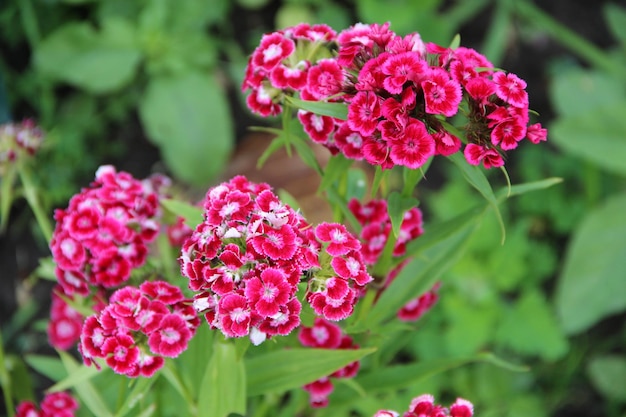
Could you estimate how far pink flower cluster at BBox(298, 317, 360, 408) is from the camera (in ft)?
4.16

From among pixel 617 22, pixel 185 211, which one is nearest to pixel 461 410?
pixel 185 211

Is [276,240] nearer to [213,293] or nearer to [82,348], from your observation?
[213,293]

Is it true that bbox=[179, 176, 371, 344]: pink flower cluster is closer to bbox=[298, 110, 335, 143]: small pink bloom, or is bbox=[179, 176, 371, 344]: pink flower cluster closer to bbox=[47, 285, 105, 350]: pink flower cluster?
bbox=[298, 110, 335, 143]: small pink bloom

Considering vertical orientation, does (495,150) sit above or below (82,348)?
above

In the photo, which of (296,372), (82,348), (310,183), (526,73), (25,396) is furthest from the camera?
(526,73)

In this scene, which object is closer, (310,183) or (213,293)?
(213,293)

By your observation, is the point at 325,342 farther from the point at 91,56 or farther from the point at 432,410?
the point at 91,56

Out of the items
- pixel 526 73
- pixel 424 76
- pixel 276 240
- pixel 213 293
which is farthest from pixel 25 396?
pixel 526 73

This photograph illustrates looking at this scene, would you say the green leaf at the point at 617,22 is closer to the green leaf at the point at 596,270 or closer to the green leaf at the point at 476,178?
the green leaf at the point at 596,270

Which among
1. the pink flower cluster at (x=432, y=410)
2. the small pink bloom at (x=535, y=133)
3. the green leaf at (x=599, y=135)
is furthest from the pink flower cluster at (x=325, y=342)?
the green leaf at (x=599, y=135)

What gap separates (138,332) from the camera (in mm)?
1093

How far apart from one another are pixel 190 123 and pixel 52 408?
158 cm

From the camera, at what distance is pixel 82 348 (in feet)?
3.52

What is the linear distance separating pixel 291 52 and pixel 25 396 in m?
0.90
